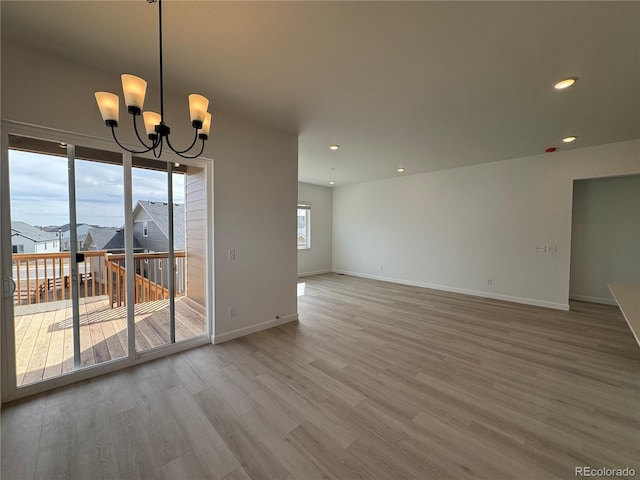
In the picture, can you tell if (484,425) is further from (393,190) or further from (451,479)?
(393,190)

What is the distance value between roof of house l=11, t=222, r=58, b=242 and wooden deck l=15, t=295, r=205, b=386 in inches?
24.6

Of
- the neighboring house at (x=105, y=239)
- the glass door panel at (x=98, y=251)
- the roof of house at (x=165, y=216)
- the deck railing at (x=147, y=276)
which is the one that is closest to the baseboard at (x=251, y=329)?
the deck railing at (x=147, y=276)

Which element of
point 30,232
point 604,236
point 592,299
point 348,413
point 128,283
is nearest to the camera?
point 348,413

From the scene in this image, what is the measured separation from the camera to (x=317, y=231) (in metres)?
7.90

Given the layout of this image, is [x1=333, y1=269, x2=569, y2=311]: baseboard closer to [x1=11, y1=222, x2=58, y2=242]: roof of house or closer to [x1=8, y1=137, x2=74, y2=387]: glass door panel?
[x1=8, y1=137, x2=74, y2=387]: glass door panel

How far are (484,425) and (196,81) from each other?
12.5 ft

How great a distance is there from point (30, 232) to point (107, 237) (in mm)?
510

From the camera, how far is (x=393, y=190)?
268 inches

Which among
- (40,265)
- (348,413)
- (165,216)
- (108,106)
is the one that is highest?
(108,106)

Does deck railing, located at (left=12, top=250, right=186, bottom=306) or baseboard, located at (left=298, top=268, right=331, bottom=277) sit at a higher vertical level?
deck railing, located at (left=12, top=250, right=186, bottom=306)

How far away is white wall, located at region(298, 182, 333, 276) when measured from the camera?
7559mm

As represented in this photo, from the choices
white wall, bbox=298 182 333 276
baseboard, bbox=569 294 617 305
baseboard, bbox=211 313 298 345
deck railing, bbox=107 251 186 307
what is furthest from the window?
baseboard, bbox=569 294 617 305

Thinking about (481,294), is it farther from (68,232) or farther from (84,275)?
(68,232)

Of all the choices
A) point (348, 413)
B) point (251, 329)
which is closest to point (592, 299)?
point (348, 413)
